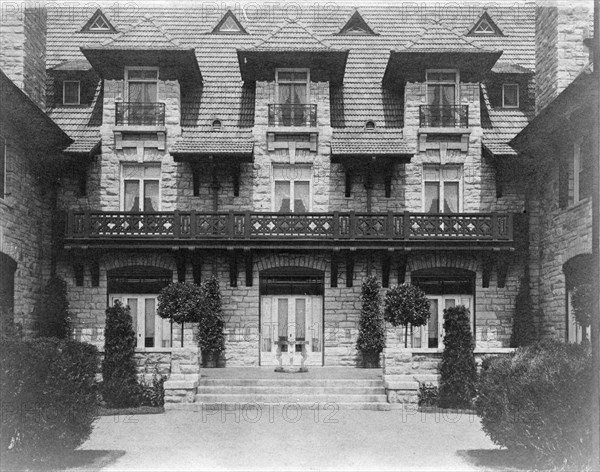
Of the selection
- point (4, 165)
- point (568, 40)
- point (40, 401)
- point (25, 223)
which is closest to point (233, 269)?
point (25, 223)

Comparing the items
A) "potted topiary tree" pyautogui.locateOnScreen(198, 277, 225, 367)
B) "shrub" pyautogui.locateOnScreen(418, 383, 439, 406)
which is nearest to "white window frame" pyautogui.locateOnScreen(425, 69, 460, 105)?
"potted topiary tree" pyautogui.locateOnScreen(198, 277, 225, 367)

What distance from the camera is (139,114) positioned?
2281 cm

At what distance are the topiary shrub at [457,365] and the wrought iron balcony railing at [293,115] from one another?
25.6 ft

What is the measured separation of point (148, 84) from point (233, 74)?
3046 millimetres

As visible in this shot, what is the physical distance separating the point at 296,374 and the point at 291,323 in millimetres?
3390

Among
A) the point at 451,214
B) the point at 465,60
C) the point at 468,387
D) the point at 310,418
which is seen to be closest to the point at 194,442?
the point at 310,418

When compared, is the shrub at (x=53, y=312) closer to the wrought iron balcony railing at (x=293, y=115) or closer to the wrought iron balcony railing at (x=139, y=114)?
the wrought iron balcony railing at (x=139, y=114)

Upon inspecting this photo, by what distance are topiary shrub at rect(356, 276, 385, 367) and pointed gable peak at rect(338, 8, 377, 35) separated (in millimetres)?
9073

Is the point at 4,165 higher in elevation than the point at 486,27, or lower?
lower

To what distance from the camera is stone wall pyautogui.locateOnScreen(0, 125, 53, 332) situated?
758 inches

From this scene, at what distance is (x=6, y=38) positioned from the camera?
21734 mm

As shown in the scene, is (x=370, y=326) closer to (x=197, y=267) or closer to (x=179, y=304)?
(x=197, y=267)

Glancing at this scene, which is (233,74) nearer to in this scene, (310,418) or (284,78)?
(284,78)

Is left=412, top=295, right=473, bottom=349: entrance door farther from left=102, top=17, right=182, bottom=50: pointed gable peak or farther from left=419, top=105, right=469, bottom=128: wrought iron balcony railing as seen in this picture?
left=102, top=17, right=182, bottom=50: pointed gable peak
